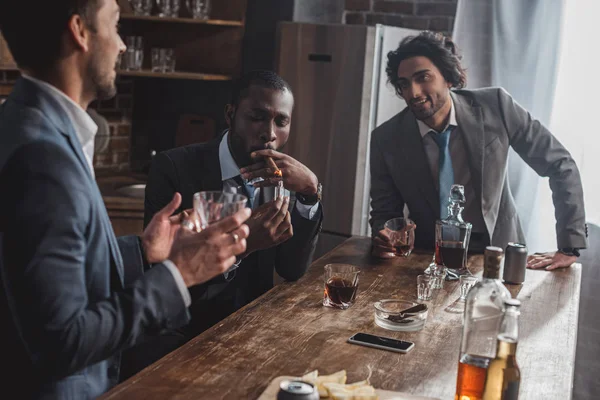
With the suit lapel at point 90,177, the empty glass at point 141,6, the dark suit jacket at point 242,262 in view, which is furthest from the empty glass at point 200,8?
the suit lapel at point 90,177

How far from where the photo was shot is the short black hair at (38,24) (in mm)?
1290

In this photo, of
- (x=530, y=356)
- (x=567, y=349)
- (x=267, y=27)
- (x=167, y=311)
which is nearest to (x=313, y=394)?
(x=167, y=311)

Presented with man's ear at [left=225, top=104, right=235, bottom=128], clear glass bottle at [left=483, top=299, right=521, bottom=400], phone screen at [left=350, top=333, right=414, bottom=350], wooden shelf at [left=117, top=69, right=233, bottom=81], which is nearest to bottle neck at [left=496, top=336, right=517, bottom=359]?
clear glass bottle at [left=483, top=299, right=521, bottom=400]

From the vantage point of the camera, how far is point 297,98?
13.0ft

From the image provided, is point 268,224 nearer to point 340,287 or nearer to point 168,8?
point 340,287

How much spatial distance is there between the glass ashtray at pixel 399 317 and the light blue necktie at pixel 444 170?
1110mm

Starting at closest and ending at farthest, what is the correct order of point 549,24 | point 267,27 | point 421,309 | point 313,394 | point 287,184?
point 313,394 < point 421,309 < point 287,184 < point 549,24 < point 267,27

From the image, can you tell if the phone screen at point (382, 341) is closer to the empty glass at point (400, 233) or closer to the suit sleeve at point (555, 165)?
the empty glass at point (400, 233)

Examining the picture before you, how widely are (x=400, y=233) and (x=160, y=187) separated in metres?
0.84

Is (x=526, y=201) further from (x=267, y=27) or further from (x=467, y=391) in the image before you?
(x=467, y=391)

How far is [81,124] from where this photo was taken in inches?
54.3

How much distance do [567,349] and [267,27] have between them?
3085 millimetres

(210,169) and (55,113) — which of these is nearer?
(55,113)

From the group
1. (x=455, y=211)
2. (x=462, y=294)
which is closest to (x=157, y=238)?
(x=462, y=294)
